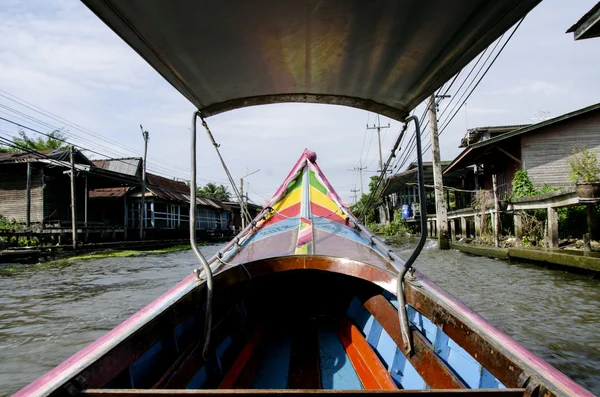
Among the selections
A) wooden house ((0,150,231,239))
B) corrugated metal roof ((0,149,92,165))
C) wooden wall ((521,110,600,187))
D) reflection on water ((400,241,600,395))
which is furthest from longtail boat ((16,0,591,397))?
corrugated metal roof ((0,149,92,165))

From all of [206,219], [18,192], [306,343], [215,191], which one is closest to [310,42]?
[306,343]

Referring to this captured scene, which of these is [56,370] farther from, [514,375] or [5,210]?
[5,210]

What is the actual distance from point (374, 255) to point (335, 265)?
476 mm

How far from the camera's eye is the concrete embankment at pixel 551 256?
265 inches

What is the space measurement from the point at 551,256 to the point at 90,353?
896 cm

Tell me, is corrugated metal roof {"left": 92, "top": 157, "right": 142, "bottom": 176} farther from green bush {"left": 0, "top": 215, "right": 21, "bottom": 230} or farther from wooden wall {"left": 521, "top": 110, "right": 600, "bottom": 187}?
wooden wall {"left": 521, "top": 110, "right": 600, "bottom": 187}

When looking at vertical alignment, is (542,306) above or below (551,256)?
below

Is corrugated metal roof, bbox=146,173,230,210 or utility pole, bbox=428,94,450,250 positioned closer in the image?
utility pole, bbox=428,94,450,250

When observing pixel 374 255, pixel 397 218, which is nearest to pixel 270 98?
pixel 374 255

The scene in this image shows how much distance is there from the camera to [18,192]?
1794 centimetres

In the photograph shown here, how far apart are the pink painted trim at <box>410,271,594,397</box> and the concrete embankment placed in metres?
6.54

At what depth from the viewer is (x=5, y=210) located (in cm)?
1808

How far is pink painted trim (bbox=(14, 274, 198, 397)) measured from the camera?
1223 mm

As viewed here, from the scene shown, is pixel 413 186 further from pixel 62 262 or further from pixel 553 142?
pixel 62 262
